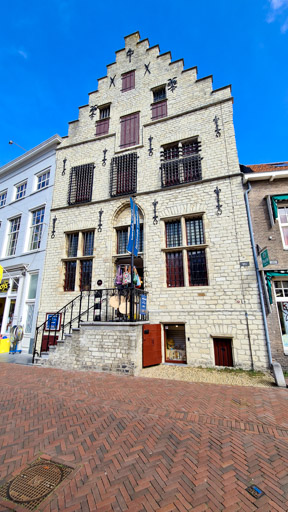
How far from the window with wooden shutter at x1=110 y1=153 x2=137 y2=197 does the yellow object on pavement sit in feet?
31.9

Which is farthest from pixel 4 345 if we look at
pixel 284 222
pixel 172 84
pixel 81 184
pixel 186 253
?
pixel 172 84

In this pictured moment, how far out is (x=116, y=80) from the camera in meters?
13.4

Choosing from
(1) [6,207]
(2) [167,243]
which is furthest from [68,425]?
(1) [6,207]

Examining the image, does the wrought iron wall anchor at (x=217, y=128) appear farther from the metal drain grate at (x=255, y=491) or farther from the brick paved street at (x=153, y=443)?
the metal drain grate at (x=255, y=491)

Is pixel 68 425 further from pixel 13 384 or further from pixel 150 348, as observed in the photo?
pixel 150 348

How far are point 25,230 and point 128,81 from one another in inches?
440

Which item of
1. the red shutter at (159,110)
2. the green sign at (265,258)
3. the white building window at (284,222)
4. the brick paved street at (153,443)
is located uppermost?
the red shutter at (159,110)

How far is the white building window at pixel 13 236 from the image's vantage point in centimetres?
1497

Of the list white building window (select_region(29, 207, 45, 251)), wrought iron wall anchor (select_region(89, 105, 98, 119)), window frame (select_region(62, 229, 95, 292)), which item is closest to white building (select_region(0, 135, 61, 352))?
white building window (select_region(29, 207, 45, 251))

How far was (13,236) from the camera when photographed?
15359mm

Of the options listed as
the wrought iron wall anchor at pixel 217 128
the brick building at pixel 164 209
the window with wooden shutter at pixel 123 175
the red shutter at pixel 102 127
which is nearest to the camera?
the brick building at pixel 164 209

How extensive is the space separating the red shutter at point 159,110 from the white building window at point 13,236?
1123 centimetres

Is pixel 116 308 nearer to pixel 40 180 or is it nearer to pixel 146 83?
pixel 40 180

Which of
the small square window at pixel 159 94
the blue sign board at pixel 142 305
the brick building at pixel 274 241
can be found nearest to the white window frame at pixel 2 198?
the small square window at pixel 159 94
